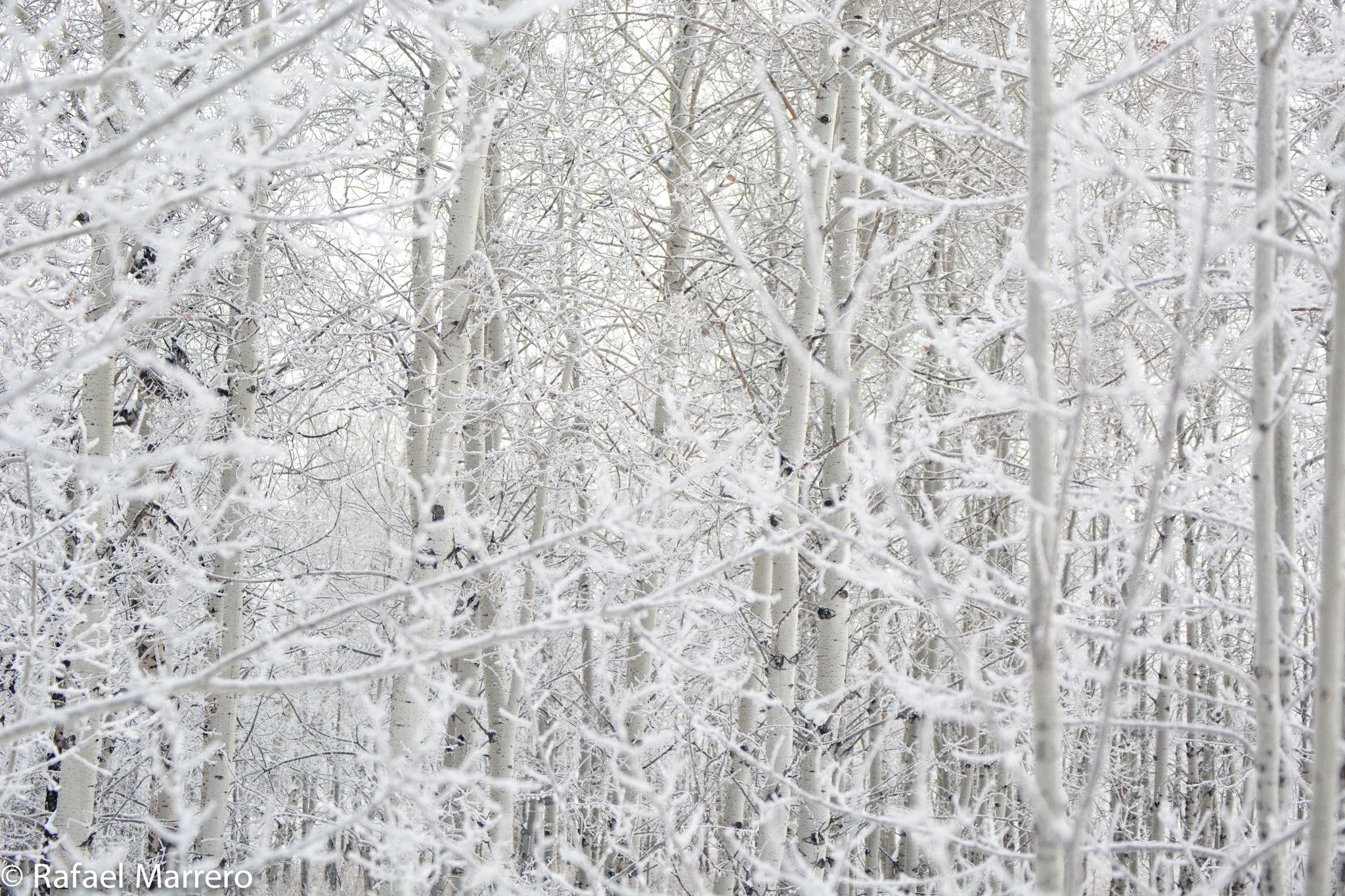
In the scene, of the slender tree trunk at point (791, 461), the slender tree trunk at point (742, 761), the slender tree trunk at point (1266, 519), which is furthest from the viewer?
the slender tree trunk at point (742, 761)

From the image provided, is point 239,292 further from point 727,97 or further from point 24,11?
point 727,97

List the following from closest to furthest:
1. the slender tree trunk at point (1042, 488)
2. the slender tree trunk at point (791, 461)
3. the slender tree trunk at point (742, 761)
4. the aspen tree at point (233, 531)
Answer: the slender tree trunk at point (1042, 488) → the slender tree trunk at point (791, 461) → the slender tree trunk at point (742, 761) → the aspen tree at point (233, 531)

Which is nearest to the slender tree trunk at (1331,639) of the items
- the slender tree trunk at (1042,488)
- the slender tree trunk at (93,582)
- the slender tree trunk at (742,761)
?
the slender tree trunk at (1042,488)

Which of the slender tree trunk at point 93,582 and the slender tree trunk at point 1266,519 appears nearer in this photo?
the slender tree trunk at point 1266,519

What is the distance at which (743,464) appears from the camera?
3748mm

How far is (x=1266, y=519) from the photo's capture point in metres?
1.74

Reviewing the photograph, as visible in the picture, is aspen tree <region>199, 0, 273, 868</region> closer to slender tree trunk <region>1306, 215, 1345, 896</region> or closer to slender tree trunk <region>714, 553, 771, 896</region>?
slender tree trunk <region>714, 553, 771, 896</region>

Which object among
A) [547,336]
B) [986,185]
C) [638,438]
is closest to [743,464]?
[638,438]

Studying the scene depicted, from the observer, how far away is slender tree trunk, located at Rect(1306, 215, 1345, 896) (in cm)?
154

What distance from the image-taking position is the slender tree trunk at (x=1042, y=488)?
1455 mm

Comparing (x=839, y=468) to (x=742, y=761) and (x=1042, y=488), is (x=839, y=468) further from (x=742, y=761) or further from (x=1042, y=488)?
(x=1042, y=488)

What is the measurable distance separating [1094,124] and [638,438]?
293 cm

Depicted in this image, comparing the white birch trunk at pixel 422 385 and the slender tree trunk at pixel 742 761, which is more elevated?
the white birch trunk at pixel 422 385

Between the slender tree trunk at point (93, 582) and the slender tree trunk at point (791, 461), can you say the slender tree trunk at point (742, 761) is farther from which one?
the slender tree trunk at point (93, 582)
